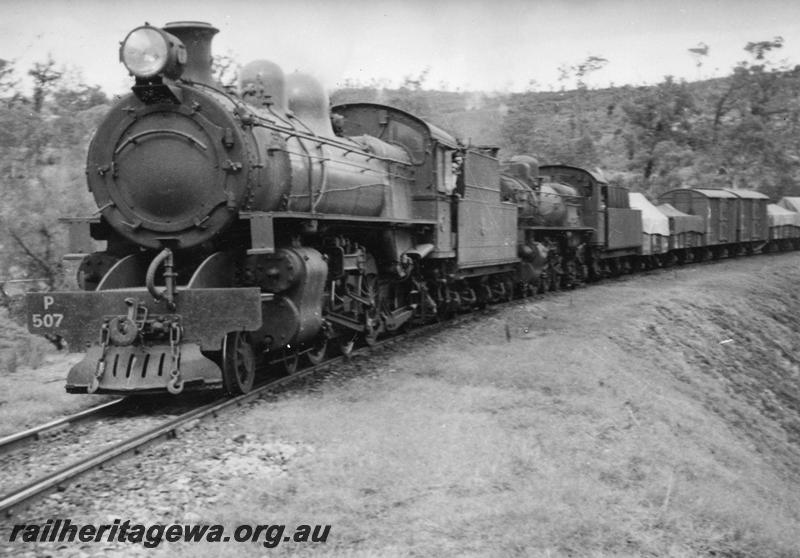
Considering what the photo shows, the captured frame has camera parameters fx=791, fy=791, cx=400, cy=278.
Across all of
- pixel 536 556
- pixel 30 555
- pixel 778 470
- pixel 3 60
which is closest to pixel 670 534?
pixel 536 556

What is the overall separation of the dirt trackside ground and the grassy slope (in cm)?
2

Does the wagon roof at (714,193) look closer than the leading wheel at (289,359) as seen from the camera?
No

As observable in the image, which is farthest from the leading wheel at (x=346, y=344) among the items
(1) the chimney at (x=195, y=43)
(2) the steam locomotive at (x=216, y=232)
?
(1) the chimney at (x=195, y=43)

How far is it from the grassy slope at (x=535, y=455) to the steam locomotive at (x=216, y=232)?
33.2 inches

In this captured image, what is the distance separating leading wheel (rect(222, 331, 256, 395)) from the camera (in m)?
7.54

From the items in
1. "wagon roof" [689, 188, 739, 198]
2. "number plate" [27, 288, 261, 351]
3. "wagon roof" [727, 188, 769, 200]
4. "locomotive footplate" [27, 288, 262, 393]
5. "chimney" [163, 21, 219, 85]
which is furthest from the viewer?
"wagon roof" [727, 188, 769, 200]

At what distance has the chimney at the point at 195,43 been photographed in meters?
7.91

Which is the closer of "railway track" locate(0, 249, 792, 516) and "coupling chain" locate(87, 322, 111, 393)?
"railway track" locate(0, 249, 792, 516)

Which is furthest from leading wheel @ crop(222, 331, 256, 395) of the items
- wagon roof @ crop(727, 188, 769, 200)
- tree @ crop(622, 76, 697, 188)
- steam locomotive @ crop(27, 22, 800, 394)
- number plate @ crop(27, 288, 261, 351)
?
tree @ crop(622, 76, 697, 188)

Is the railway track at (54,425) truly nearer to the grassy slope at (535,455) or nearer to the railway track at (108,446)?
the railway track at (108,446)

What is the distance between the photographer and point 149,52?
731 centimetres

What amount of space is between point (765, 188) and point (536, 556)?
148 feet

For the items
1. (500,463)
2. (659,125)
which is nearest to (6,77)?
(500,463)

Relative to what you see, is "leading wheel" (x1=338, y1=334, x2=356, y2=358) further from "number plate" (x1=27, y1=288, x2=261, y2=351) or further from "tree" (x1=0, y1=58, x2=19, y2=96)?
"tree" (x1=0, y1=58, x2=19, y2=96)
